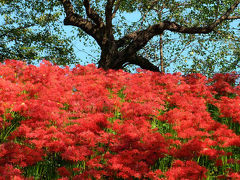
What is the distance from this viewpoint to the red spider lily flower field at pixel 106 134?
5.10 meters

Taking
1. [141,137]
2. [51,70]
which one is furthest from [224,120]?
[51,70]

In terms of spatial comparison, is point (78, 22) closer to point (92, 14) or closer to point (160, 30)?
point (92, 14)

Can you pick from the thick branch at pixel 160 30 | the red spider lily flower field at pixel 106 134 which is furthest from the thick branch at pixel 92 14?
the red spider lily flower field at pixel 106 134

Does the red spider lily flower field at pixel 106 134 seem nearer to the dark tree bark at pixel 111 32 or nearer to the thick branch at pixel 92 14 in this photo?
the dark tree bark at pixel 111 32

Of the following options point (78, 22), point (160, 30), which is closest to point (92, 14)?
point (78, 22)

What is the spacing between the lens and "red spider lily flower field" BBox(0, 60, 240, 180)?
5098 millimetres

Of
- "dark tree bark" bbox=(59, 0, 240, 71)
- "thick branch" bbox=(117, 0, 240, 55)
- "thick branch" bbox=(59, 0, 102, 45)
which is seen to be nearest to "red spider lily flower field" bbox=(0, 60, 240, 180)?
"dark tree bark" bbox=(59, 0, 240, 71)

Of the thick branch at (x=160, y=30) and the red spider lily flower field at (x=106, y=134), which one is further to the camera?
the thick branch at (x=160, y=30)

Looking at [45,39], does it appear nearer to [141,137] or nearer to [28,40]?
[28,40]

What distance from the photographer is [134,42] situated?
15156 millimetres

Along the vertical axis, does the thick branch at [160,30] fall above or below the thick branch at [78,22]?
below

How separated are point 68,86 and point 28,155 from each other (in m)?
4.77

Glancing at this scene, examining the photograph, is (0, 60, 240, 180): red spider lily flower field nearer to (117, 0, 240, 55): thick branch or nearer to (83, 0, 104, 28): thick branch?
(117, 0, 240, 55): thick branch

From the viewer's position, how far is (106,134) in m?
6.02
